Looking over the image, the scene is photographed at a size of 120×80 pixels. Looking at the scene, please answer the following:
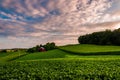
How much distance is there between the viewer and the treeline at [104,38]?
107m

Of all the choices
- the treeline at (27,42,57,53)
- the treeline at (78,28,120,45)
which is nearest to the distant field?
the treeline at (78,28,120,45)

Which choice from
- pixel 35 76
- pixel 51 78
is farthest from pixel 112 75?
pixel 35 76

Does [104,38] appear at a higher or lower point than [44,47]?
higher

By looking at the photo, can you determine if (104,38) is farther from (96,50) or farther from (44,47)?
(96,50)

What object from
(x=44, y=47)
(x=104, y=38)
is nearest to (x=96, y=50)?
(x=104, y=38)

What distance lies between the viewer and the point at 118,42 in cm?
10462

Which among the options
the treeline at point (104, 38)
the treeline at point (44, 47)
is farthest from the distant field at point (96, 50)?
the treeline at point (44, 47)

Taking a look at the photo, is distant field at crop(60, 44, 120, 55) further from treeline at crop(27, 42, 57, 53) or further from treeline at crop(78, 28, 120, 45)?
treeline at crop(27, 42, 57, 53)

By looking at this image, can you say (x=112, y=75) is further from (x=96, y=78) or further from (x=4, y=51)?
(x=4, y=51)

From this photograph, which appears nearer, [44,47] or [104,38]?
[104,38]

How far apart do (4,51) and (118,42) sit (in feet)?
182

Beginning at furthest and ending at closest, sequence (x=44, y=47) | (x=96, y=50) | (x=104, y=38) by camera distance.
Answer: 1. (x=44, y=47)
2. (x=104, y=38)
3. (x=96, y=50)

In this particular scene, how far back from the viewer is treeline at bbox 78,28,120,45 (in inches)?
4206

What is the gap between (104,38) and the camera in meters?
114
